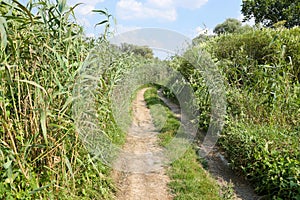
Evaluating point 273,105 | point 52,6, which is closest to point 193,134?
point 273,105

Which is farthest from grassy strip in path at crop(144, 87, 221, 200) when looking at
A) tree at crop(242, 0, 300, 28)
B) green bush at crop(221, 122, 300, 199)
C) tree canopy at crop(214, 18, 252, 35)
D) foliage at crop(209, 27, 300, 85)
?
tree at crop(242, 0, 300, 28)

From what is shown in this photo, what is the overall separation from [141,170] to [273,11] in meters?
21.0

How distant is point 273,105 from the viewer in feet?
14.3

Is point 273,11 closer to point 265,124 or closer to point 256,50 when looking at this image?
point 256,50

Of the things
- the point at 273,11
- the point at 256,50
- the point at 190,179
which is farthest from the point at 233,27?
the point at 190,179

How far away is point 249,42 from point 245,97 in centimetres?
264

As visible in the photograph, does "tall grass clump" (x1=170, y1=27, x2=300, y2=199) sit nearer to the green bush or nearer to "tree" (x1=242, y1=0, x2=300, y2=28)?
the green bush

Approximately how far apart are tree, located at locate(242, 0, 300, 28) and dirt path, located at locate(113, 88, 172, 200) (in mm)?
17587

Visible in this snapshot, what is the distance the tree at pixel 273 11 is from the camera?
63.2ft

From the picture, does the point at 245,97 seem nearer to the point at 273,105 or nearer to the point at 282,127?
the point at 273,105

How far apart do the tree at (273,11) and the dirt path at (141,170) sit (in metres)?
17.6

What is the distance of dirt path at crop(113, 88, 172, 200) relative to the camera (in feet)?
11.0

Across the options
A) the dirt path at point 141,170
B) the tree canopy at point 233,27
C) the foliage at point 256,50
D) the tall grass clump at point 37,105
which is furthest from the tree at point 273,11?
the tall grass clump at point 37,105

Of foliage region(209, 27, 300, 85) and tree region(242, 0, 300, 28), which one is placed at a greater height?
tree region(242, 0, 300, 28)
